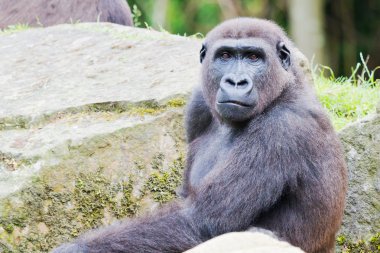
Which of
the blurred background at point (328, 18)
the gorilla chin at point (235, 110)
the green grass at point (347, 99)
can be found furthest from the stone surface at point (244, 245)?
the blurred background at point (328, 18)

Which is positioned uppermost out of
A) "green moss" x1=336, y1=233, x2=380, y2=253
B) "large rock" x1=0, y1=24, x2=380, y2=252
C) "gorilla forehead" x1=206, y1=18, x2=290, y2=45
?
"gorilla forehead" x1=206, y1=18, x2=290, y2=45

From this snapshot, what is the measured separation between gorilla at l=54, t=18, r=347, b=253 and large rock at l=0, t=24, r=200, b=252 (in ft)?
2.30

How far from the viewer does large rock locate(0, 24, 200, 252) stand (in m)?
5.92

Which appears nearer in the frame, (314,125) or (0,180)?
(314,125)

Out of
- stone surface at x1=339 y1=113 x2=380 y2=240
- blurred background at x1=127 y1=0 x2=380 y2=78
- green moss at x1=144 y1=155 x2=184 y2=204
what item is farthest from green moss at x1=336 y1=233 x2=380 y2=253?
blurred background at x1=127 y1=0 x2=380 y2=78

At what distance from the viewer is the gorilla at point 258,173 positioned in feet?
16.9

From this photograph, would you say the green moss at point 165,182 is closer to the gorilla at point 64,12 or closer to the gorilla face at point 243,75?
the gorilla face at point 243,75

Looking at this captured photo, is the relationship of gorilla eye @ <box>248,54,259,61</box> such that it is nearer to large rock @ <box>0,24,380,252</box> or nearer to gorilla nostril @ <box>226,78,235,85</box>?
gorilla nostril @ <box>226,78,235,85</box>

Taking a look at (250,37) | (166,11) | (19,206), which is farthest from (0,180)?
(166,11)

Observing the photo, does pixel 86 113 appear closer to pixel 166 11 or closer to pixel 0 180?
pixel 0 180

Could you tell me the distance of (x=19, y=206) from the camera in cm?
579

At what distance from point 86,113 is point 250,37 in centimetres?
164

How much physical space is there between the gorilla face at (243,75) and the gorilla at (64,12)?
499 cm

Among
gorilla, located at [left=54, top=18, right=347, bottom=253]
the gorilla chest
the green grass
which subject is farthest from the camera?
the green grass
